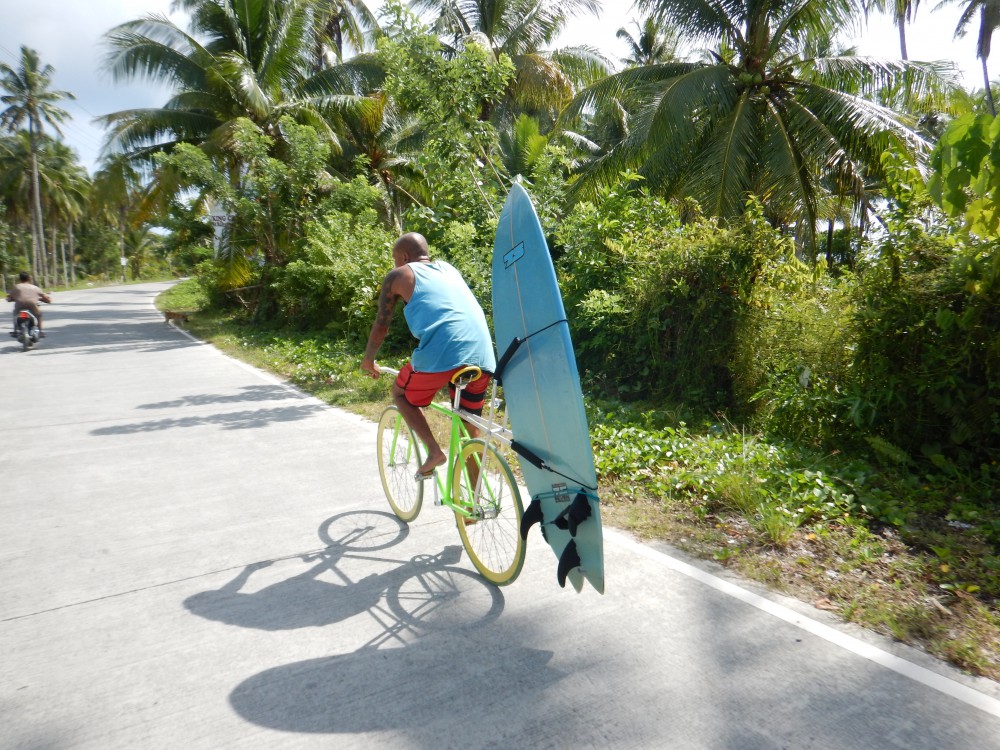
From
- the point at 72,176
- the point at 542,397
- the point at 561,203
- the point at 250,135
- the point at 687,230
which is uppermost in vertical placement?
the point at 72,176

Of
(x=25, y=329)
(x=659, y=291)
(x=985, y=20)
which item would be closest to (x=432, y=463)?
(x=659, y=291)

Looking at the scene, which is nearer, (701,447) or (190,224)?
(701,447)

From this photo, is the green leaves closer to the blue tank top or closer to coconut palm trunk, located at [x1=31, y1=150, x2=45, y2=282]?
the blue tank top

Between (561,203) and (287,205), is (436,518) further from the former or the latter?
(287,205)

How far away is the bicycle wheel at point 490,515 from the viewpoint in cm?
359

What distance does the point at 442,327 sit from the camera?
3.96 metres

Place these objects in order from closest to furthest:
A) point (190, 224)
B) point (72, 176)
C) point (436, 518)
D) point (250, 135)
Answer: point (436, 518) → point (250, 135) → point (190, 224) → point (72, 176)

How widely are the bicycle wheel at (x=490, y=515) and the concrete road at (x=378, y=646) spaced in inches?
6.1

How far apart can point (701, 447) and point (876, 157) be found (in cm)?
924

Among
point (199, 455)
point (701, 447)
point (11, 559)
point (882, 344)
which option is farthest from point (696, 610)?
point (199, 455)

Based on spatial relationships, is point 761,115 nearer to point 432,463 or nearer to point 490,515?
point 432,463

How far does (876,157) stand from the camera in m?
12.3

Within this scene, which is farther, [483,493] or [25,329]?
[25,329]

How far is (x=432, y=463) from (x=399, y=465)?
664 mm
